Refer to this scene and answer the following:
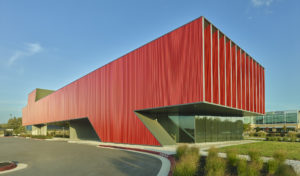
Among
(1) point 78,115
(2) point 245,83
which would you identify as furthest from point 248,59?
(1) point 78,115

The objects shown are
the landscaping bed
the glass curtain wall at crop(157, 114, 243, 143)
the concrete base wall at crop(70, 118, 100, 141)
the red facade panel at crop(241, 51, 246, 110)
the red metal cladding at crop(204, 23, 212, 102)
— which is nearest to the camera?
the landscaping bed

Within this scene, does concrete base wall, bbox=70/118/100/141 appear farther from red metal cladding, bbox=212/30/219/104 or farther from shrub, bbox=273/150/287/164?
shrub, bbox=273/150/287/164

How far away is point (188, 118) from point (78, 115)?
2164 centimetres

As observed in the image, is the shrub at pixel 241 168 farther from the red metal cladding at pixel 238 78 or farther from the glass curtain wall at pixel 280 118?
the glass curtain wall at pixel 280 118

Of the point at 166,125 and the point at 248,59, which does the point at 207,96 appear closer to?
the point at 166,125

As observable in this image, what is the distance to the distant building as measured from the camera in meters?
77.9

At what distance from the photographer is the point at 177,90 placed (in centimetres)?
1880

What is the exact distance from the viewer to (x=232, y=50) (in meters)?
23.2

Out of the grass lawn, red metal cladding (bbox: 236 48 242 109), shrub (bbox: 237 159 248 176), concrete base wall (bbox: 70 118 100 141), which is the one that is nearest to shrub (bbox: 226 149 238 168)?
shrub (bbox: 237 159 248 176)

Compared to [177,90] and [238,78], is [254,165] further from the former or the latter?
[238,78]

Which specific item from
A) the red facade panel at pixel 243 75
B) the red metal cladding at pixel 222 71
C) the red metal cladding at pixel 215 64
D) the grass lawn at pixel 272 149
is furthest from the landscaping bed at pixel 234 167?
the red facade panel at pixel 243 75

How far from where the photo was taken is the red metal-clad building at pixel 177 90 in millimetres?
17984

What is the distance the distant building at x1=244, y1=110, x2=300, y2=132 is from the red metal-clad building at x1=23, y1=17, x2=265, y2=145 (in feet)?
184

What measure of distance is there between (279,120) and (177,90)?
83.3 meters
